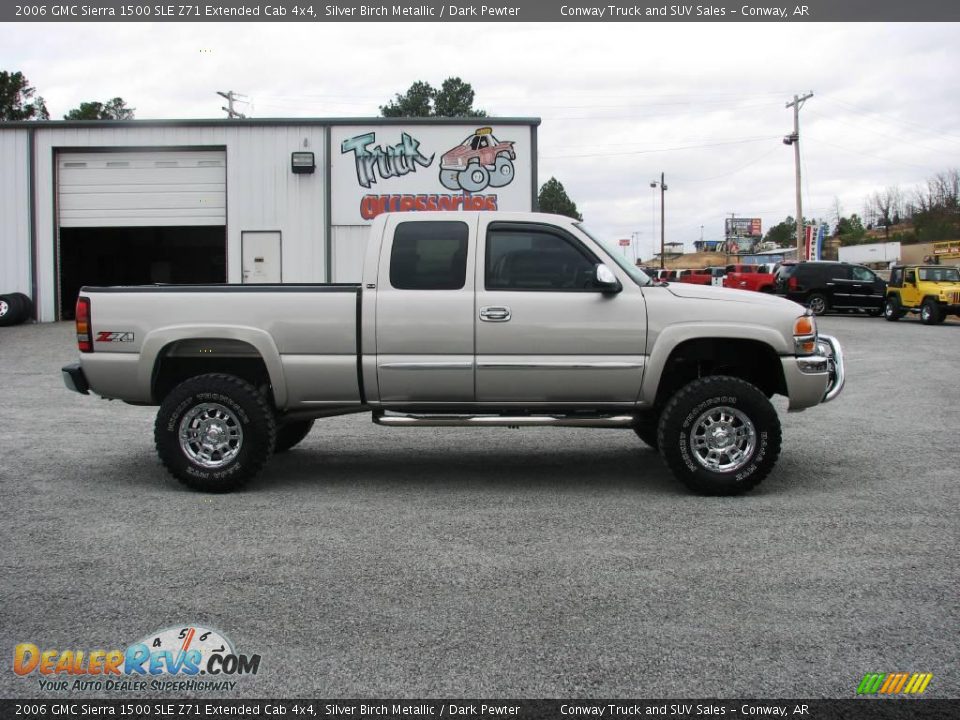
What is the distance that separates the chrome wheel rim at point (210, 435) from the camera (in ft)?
21.4

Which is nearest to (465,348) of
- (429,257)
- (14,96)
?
(429,257)

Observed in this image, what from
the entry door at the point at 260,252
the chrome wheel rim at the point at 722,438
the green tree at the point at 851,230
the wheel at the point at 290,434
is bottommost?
the wheel at the point at 290,434

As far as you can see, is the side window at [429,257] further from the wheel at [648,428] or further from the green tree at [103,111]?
the green tree at [103,111]

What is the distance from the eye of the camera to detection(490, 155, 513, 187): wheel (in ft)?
77.0

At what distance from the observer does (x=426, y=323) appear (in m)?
6.52

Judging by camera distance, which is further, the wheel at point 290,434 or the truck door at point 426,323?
the wheel at point 290,434

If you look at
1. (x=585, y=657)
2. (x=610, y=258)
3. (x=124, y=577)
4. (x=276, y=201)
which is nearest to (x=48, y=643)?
(x=124, y=577)

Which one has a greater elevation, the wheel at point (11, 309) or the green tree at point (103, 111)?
the green tree at point (103, 111)

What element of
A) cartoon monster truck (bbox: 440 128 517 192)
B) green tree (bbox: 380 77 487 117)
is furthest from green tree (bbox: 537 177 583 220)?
cartoon monster truck (bbox: 440 128 517 192)

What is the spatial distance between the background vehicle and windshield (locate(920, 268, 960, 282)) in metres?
25.6

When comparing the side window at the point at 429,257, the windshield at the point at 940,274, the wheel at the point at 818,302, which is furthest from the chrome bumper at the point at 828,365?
the wheel at the point at 818,302

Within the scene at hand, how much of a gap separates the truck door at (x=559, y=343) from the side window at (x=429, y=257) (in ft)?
0.70

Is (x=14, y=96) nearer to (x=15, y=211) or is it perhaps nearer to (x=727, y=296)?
(x=15, y=211)

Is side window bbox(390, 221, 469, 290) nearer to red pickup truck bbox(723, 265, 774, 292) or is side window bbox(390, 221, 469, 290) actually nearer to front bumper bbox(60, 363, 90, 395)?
front bumper bbox(60, 363, 90, 395)
